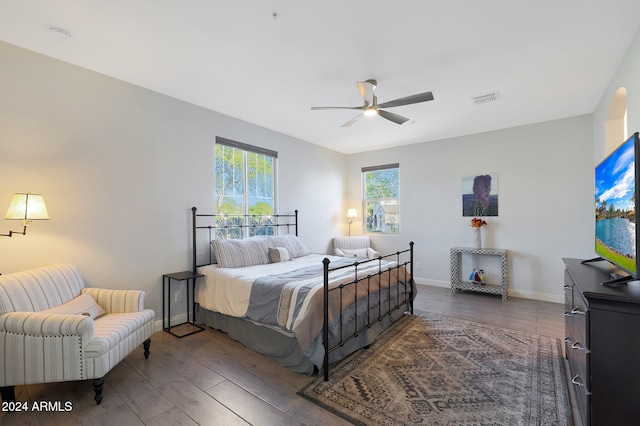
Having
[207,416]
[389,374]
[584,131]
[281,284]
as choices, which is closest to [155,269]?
[281,284]

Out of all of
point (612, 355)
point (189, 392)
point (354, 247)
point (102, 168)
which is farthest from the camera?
point (354, 247)

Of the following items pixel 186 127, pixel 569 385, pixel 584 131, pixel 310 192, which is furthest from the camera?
pixel 310 192

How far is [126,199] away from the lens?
322cm

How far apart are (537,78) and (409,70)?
4.72 feet

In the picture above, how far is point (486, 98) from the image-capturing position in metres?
3.64

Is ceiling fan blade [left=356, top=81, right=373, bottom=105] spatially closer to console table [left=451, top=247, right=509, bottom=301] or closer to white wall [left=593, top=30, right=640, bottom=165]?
white wall [left=593, top=30, right=640, bottom=165]

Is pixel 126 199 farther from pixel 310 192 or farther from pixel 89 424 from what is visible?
pixel 310 192

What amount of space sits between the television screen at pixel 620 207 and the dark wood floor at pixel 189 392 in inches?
71.0

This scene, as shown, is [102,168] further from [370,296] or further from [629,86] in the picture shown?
[629,86]

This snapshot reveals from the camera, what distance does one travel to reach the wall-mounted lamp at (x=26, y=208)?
2311 millimetres

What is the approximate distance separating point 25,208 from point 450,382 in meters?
3.66

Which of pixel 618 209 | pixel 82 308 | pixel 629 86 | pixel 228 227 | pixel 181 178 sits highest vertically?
pixel 629 86

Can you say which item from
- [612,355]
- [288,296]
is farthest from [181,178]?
[612,355]

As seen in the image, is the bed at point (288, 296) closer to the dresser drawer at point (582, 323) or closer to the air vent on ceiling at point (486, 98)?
the dresser drawer at point (582, 323)
